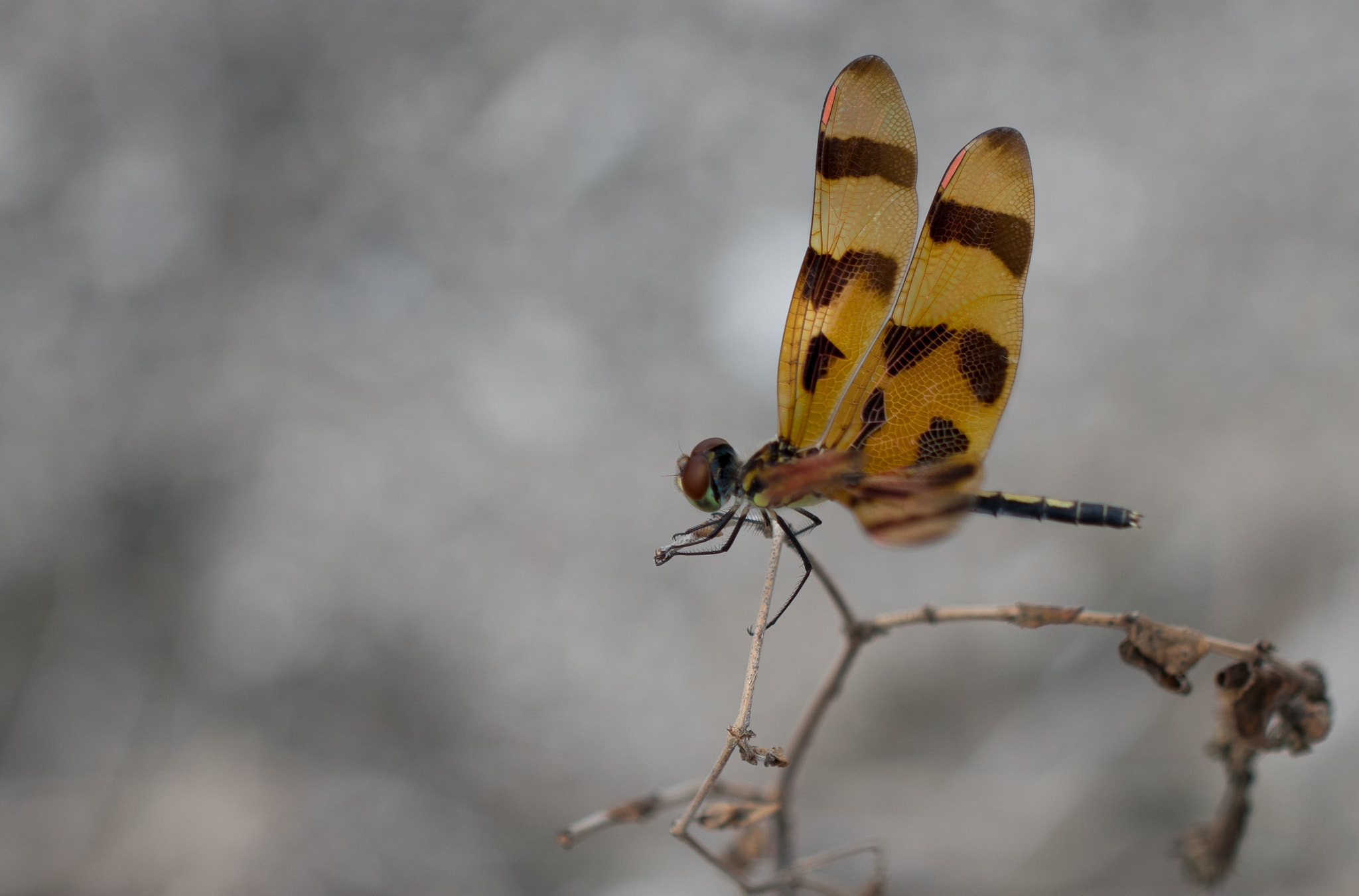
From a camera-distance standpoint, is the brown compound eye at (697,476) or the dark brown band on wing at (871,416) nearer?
the brown compound eye at (697,476)

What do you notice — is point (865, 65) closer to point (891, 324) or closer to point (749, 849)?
point (891, 324)

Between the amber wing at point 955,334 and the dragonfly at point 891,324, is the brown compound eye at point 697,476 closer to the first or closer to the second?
the dragonfly at point 891,324

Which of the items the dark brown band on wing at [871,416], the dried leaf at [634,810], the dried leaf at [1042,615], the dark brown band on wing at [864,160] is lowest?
the dried leaf at [634,810]

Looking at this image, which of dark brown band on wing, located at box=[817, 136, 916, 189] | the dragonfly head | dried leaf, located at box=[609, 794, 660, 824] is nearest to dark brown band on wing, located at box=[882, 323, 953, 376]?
dark brown band on wing, located at box=[817, 136, 916, 189]

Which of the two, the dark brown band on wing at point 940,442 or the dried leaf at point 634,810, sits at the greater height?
the dark brown band on wing at point 940,442

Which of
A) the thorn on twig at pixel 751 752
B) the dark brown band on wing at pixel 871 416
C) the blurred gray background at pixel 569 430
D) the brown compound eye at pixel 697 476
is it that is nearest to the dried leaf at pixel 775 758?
the thorn on twig at pixel 751 752

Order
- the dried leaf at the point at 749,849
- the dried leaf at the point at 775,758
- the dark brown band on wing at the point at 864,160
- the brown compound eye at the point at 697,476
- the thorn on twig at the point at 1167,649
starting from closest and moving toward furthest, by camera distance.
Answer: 1. the dried leaf at the point at 775,758
2. the thorn on twig at the point at 1167,649
3. the brown compound eye at the point at 697,476
4. the dark brown band on wing at the point at 864,160
5. the dried leaf at the point at 749,849

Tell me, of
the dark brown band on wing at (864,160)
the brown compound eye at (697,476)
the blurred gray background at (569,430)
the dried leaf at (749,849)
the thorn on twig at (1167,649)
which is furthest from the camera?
the blurred gray background at (569,430)

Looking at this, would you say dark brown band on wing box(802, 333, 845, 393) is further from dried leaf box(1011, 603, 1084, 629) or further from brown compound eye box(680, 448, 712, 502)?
dried leaf box(1011, 603, 1084, 629)
